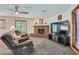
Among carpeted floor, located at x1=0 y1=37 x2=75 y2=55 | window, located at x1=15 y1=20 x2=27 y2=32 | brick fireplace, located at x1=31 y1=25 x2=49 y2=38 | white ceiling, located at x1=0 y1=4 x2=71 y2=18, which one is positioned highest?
white ceiling, located at x1=0 y1=4 x2=71 y2=18

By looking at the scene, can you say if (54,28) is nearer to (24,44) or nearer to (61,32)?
(61,32)

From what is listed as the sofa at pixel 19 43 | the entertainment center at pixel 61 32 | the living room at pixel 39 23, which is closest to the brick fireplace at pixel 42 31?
the living room at pixel 39 23

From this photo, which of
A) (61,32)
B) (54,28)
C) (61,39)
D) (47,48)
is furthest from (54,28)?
(47,48)

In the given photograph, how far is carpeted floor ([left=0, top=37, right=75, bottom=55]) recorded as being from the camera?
8.61 ft

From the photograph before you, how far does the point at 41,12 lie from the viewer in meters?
2.68

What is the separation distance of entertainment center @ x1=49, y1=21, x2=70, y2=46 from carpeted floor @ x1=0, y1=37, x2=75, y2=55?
0.09 m

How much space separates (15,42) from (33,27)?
470 mm

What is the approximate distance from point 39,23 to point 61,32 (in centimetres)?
48

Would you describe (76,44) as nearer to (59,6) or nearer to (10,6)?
(59,6)

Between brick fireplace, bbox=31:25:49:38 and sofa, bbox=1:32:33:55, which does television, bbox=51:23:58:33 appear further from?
Result: sofa, bbox=1:32:33:55

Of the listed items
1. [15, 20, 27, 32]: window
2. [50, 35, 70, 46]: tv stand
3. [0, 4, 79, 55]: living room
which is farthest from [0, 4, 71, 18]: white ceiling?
[50, 35, 70, 46]: tv stand
